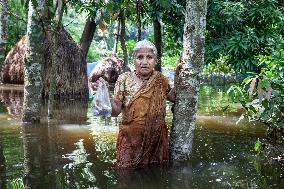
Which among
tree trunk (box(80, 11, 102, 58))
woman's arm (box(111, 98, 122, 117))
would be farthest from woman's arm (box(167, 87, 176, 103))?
tree trunk (box(80, 11, 102, 58))

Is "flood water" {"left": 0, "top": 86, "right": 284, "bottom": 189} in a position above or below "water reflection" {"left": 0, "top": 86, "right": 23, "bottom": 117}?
below

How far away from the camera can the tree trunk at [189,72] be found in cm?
521

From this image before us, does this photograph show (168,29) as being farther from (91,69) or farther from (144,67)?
(91,69)

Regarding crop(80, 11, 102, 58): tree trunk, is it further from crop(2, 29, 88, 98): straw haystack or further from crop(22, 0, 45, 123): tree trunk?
crop(22, 0, 45, 123): tree trunk

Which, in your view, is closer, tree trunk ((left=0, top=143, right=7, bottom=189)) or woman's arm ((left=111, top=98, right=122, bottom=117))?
A: tree trunk ((left=0, top=143, right=7, bottom=189))

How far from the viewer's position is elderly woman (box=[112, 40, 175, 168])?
5.15 m

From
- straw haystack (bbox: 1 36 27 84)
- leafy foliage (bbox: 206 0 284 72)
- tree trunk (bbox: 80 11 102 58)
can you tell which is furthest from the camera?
straw haystack (bbox: 1 36 27 84)

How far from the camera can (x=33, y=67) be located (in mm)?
8672

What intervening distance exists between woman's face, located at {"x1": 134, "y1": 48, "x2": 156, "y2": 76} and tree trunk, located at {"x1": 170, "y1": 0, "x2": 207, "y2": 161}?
391mm

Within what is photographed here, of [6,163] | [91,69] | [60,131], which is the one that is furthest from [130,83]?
[91,69]

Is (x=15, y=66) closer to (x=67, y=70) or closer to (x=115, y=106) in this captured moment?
(x=67, y=70)

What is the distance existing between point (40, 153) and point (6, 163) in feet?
2.40

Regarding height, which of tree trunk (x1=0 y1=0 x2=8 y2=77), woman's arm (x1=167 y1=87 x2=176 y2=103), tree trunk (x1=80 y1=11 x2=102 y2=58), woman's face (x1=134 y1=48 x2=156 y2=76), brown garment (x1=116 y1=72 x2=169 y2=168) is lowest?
brown garment (x1=116 y1=72 x2=169 y2=168)

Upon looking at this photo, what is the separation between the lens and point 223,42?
7.61m
